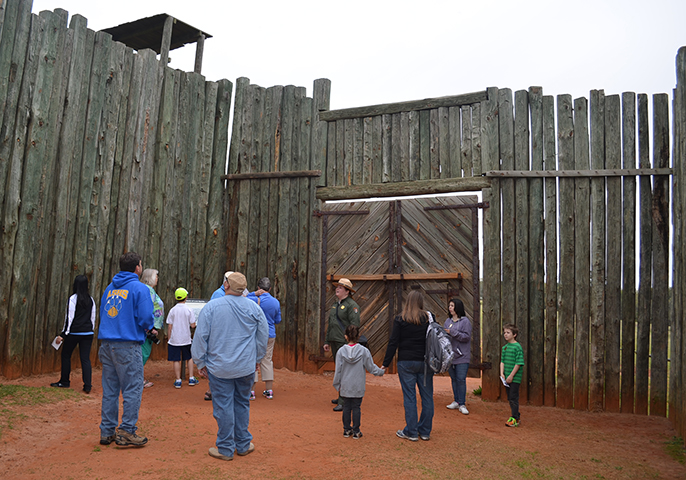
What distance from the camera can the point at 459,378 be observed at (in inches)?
308

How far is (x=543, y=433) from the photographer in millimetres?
6879

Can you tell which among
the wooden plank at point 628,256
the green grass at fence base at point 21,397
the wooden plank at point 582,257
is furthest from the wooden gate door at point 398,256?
the green grass at fence base at point 21,397

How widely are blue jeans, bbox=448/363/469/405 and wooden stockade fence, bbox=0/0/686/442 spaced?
107cm

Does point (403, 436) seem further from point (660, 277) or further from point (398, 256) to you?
point (660, 277)

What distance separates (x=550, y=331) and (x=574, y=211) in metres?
1.90

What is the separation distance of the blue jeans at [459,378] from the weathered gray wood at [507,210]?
4.35ft

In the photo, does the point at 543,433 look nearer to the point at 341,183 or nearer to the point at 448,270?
the point at 448,270

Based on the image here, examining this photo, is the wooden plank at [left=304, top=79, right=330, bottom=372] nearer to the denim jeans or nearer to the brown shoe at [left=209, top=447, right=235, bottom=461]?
the denim jeans

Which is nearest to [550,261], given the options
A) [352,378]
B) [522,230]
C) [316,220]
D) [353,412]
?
[522,230]

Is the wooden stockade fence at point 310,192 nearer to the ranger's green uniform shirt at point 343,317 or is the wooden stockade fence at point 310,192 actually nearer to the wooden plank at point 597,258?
the wooden plank at point 597,258

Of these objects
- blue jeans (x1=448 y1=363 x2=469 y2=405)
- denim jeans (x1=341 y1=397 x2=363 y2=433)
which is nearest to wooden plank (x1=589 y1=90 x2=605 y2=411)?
blue jeans (x1=448 y1=363 x2=469 y2=405)

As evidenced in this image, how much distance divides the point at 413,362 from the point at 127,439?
9.65 ft

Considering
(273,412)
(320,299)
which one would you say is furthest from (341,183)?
(273,412)

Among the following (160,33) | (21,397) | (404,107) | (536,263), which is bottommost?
(21,397)
